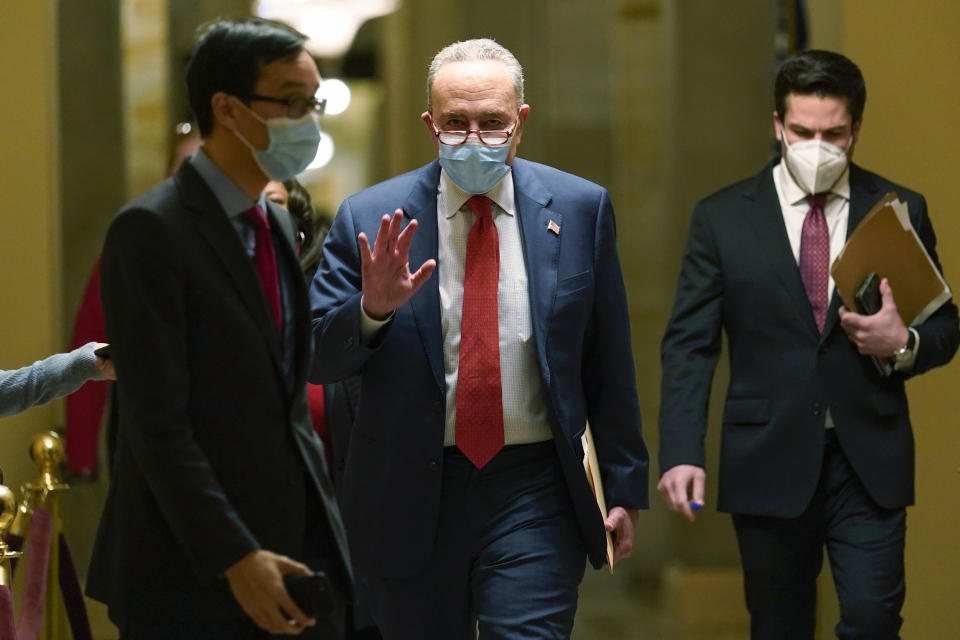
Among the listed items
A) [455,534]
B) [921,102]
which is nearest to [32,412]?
[455,534]

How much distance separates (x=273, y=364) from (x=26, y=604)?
5.29 ft

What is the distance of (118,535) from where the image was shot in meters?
2.68

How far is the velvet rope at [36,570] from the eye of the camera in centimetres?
389

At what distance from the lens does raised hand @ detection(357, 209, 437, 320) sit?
128 inches

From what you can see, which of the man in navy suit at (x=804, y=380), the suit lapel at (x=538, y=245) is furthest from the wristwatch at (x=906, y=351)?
the suit lapel at (x=538, y=245)

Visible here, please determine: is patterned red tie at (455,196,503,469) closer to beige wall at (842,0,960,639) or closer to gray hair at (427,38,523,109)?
gray hair at (427,38,523,109)

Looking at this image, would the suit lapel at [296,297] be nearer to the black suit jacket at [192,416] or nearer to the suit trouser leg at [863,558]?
the black suit jacket at [192,416]

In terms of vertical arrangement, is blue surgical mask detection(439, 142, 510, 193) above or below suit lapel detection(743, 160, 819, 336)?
above

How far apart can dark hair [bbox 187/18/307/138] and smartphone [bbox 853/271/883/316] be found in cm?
238

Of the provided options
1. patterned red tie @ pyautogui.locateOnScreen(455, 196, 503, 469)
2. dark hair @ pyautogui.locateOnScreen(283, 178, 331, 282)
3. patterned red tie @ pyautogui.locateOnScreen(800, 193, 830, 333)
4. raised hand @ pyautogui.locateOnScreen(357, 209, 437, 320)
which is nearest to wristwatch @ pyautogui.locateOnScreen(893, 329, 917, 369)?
patterned red tie @ pyautogui.locateOnScreen(800, 193, 830, 333)

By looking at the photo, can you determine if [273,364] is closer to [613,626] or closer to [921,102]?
[921,102]

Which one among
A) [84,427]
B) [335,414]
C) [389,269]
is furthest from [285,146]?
[84,427]

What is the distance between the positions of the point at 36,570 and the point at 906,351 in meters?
2.54

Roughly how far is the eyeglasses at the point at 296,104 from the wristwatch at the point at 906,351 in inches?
97.7
